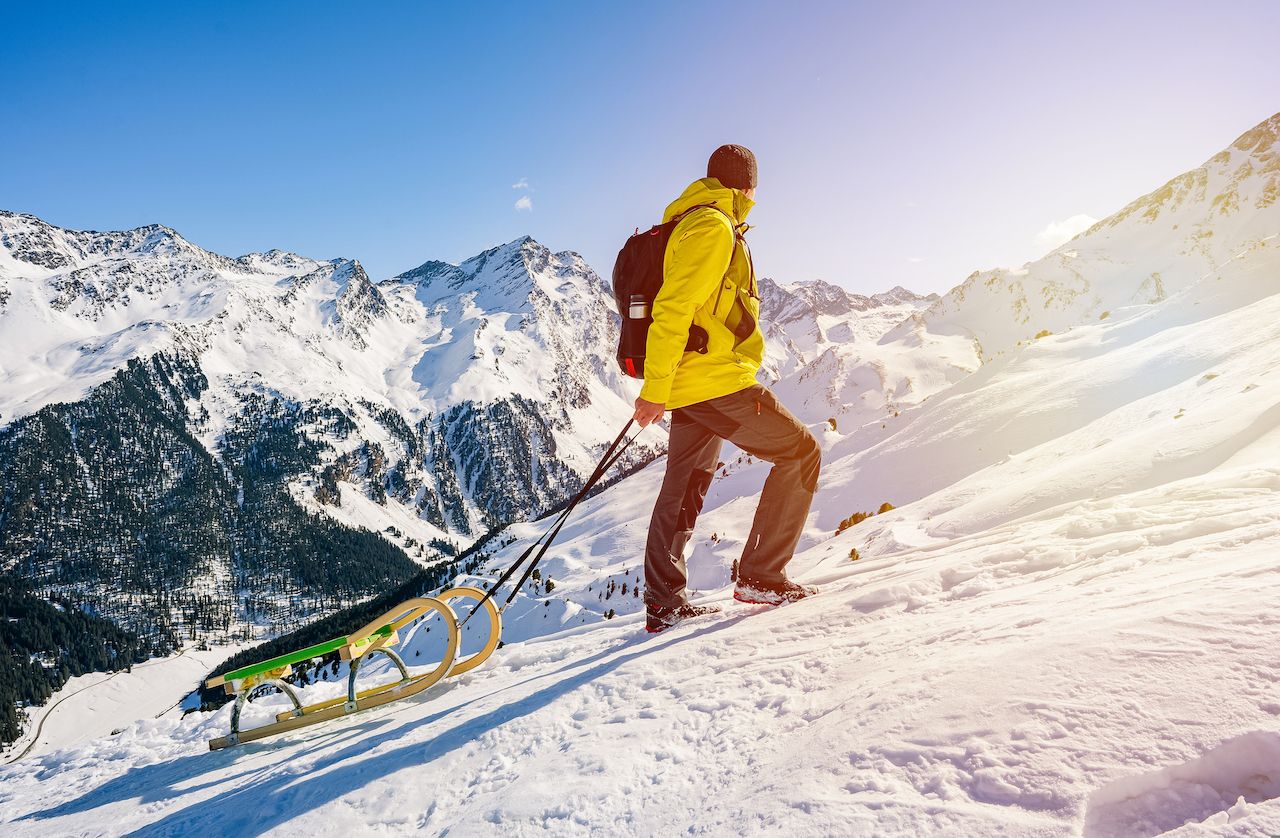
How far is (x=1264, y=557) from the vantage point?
128 inches

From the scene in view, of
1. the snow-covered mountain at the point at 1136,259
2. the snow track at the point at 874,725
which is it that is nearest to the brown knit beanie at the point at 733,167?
the snow track at the point at 874,725

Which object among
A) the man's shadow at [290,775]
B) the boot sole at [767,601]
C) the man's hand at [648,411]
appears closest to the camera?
the man's shadow at [290,775]

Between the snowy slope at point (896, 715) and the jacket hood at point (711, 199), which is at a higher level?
the jacket hood at point (711, 199)

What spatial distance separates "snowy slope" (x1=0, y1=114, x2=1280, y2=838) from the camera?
Answer: 2.09 meters

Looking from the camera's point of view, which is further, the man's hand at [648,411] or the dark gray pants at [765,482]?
the dark gray pants at [765,482]

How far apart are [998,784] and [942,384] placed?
114 meters

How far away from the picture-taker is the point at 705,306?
544 cm

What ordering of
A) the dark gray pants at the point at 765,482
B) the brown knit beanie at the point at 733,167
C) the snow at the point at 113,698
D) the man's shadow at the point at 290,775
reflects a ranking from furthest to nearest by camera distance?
the snow at the point at 113,698, the brown knit beanie at the point at 733,167, the dark gray pants at the point at 765,482, the man's shadow at the point at 290,775

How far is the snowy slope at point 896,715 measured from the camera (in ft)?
6.85

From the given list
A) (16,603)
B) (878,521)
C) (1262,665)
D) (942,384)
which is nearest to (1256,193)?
(942,384)

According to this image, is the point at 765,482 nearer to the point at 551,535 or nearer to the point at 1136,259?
the point at 551,535

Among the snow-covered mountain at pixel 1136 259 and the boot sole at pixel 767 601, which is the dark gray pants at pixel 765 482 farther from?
the snow-covered mountain at pixel 1136 259

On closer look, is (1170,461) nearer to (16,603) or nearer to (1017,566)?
(1017,566)

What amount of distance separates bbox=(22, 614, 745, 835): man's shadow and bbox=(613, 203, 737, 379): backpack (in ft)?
8.63
